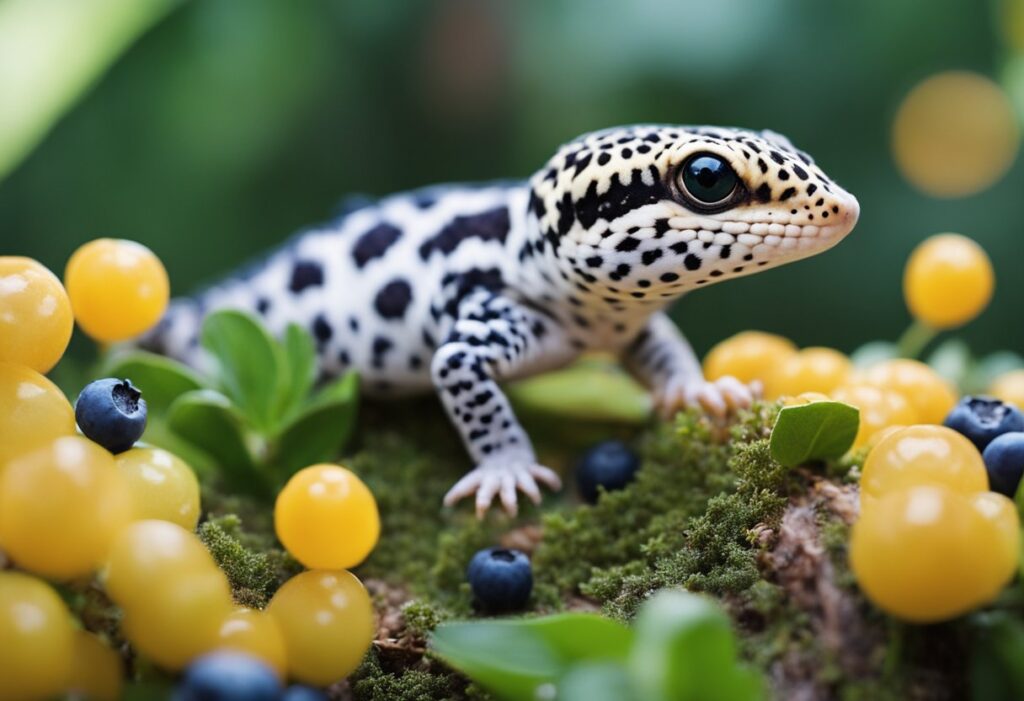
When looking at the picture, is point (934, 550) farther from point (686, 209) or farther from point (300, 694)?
point (686, 209)

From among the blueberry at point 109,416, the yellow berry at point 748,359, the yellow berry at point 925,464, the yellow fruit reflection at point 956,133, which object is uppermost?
the yellow fruit reflection at point 956,133

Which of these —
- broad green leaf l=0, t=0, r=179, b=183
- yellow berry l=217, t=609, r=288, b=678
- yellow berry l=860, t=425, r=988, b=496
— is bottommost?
yellow berry l=217, t=609, r=288, b=678

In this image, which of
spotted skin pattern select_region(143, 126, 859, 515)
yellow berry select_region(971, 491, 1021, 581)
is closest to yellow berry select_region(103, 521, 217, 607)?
A: spotted skin pattern select_region(143, 126, 859, 515)

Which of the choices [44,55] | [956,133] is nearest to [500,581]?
[44,55]

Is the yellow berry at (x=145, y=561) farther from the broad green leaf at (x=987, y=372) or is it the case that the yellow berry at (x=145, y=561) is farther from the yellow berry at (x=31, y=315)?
the broad green leaf at (x=987, y=372)

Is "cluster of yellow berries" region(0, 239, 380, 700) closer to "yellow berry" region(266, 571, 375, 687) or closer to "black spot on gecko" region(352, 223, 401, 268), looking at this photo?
"yellow berry" region(266, 571, 375, 687)

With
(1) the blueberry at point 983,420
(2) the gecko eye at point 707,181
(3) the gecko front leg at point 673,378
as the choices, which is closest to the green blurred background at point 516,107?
(3) the gecko front leg at point 673,378
